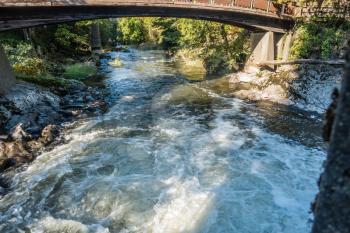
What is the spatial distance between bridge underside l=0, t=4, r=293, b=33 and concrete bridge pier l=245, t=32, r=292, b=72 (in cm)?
52

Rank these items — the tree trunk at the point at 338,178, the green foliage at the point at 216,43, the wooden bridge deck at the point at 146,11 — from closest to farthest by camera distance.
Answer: the tree trunk at the point at 338,178
the wooden bridge deck at the point at 146,11
the green foliage at the point at 216,43

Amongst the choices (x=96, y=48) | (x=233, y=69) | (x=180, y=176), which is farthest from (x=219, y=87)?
(x=96, y=48)

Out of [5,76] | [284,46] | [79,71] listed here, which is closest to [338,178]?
[5,76]

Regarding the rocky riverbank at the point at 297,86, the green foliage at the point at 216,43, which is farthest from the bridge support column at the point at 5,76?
the green foliage at the point at 216,43

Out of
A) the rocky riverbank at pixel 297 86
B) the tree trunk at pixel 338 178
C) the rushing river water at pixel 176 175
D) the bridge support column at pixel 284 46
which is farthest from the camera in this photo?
the bridge support column at pixel 284 46

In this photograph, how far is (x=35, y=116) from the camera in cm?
1489

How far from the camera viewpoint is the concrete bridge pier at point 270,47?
921 inches

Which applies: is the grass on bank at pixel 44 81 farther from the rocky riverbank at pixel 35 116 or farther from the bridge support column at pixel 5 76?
the bridge support column at pixel 5 76

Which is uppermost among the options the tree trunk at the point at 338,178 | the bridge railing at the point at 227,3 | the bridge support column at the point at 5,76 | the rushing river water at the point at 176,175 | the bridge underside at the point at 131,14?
the bridge railing at the point at 227,3

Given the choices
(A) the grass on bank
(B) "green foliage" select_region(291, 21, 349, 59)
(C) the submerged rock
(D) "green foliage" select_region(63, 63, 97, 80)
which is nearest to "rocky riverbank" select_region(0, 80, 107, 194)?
(C) the submerged rock

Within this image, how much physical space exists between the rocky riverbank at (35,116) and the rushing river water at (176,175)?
680 mm

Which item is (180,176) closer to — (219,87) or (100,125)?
(100,125)

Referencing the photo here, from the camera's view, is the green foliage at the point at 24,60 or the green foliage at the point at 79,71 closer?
the green foliage at the point at 24,60

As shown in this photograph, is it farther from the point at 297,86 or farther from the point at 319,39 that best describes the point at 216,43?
the point at 297,86
